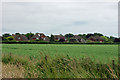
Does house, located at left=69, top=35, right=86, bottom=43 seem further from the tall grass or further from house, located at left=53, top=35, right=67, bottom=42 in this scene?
the tall grass

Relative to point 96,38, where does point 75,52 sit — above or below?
below

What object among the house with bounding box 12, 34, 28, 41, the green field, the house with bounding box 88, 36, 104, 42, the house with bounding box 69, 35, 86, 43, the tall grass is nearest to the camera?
the tall grass

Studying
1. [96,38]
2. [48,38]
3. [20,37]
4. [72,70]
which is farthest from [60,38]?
[72,70]

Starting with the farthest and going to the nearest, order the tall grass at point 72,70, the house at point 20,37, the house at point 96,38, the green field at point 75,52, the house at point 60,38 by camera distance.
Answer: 1. the house at point 96,38
2. the house at point 20,37
3. the house at point 60,38
4. the green field at point 75,52
5. the tall grass at point 72,70

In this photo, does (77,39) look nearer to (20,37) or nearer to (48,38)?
(48,38)

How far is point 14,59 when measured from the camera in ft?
29.9

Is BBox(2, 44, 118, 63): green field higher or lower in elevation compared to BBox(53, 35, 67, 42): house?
lower

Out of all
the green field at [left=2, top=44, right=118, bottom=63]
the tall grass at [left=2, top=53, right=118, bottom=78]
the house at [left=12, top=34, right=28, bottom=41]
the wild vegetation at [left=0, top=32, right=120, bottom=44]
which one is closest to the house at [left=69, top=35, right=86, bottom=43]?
the wild vegetation at [left=0, top=32, right=120, bottom=44]

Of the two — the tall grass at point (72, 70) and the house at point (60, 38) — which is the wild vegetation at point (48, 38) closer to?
the house at point (60, 38)

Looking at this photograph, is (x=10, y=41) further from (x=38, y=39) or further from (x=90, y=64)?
(x=90, y=64)

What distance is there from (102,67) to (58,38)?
35781 mm

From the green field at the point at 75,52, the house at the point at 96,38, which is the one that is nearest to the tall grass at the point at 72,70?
the green field at the point at 75,52

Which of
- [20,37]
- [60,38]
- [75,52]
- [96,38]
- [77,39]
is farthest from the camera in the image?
[96,38]

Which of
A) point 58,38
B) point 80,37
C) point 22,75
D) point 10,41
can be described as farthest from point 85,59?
point 10,41
